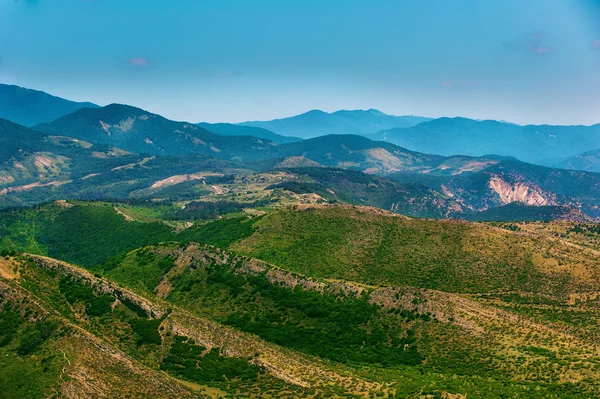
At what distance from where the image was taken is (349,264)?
154125 mm

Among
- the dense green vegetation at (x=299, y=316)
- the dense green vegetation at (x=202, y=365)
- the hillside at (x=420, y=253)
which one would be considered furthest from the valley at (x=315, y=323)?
the hillside at (x=420, y=253)

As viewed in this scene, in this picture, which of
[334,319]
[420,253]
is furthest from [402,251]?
[334,319]

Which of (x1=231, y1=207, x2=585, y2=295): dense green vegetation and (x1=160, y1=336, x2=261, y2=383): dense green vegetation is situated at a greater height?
(x1=231, y1=207, x2=585, y2=295): dense green vegetation

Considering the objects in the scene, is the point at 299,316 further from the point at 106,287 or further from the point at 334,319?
the point at 106,287

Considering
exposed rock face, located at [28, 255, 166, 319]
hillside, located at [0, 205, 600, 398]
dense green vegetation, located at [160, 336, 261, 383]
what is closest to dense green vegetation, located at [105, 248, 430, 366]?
hillside, located at [0, 205, 600, 398]

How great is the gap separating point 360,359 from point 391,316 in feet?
49.5

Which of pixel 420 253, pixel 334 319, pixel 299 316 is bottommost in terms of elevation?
pixel 299 316

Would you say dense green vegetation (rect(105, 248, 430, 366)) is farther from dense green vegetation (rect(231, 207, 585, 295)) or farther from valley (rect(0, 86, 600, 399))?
dense green vegetation (rect(231, 207, 585, 295))

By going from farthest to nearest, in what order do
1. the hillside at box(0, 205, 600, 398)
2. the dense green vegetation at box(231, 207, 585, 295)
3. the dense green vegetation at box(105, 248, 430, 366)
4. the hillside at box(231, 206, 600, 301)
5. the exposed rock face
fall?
1. the dense green vegetation at box(231, 207, 585, 295)
2. the hillside at box(231, 206, 600, 301)
3. the dense green vegetation at box(105, 248, 430, 366)
4. the exposed rock face
5. the hillside at box(0, 205, 600, 398)

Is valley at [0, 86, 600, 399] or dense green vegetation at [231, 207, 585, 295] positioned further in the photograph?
dense green vegetation at [231, 207, 585, 295]

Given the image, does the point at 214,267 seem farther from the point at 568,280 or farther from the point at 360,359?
the point at 568,280

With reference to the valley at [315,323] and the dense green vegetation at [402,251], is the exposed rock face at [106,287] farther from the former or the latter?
the dense green vegetation at [402,251]

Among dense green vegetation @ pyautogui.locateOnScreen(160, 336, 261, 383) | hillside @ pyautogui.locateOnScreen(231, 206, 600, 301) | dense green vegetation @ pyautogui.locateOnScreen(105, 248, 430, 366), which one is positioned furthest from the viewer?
hillside @ pyautogui.locateOnScreen(231, 206, 600, 301)

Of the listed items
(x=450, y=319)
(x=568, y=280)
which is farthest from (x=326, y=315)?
(x=568, y=280)
